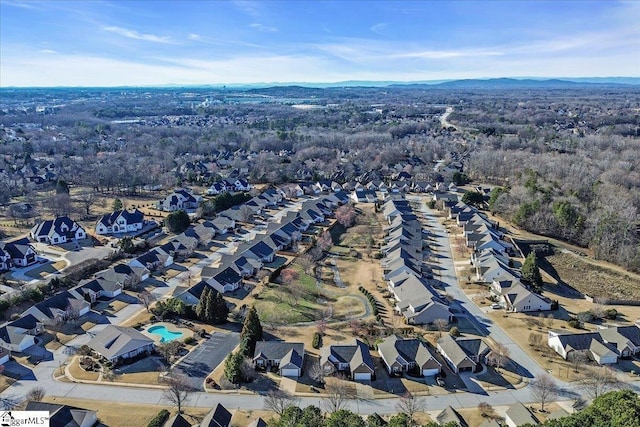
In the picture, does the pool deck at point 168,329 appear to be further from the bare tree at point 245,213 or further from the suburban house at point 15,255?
the bare tree at point 245,213

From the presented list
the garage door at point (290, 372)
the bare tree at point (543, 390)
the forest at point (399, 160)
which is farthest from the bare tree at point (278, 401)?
the forest at point (399, 160)

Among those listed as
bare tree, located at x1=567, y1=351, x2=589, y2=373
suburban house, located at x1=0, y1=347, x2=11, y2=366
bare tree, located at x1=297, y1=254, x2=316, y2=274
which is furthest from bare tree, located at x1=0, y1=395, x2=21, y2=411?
bare tree, located at x1=567, y1=351, x2=589, y2=373

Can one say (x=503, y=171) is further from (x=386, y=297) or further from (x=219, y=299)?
(x=219, y=299)

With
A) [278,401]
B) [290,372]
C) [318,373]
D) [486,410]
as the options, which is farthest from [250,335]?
[486,410]

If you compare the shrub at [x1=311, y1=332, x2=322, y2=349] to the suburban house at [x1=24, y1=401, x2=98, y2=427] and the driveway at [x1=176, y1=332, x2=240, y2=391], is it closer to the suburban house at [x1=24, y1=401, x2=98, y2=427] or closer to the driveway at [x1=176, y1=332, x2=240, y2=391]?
the driveway at [x1=176, y1=332, x2=240, y2=391]

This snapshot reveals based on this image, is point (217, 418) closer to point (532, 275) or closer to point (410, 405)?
point (410, 405)

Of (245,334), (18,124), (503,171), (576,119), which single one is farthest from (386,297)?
(18,124)
